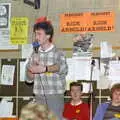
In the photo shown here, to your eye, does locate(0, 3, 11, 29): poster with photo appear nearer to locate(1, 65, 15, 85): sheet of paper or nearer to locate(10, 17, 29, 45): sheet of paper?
locate(10, 17, 29, 45): sheet of paper

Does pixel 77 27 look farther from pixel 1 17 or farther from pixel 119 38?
pixel 1 17

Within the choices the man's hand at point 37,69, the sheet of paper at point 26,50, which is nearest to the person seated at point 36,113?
the man's hand at point 37,69

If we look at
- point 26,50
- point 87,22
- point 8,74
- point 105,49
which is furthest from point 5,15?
point 105,49

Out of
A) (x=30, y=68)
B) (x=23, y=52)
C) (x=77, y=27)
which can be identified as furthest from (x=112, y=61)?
(x=30, y=68)

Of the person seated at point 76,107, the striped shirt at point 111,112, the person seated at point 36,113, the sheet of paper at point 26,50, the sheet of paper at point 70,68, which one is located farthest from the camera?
the sheet of paper at point 26,50

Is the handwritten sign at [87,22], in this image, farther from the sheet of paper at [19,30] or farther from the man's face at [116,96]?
the man's face at [116,96]

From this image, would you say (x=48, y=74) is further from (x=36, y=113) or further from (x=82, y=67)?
(x=36, y=113)

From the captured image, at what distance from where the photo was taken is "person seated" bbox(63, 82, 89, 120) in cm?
396

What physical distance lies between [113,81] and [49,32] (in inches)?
47.1

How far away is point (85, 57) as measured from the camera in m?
4.19

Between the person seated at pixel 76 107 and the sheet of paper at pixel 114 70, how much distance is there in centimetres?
33

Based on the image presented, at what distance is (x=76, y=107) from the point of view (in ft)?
13.2

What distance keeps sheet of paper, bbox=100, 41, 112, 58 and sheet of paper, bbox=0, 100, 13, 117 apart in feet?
3.61

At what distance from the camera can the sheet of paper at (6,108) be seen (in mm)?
4410
